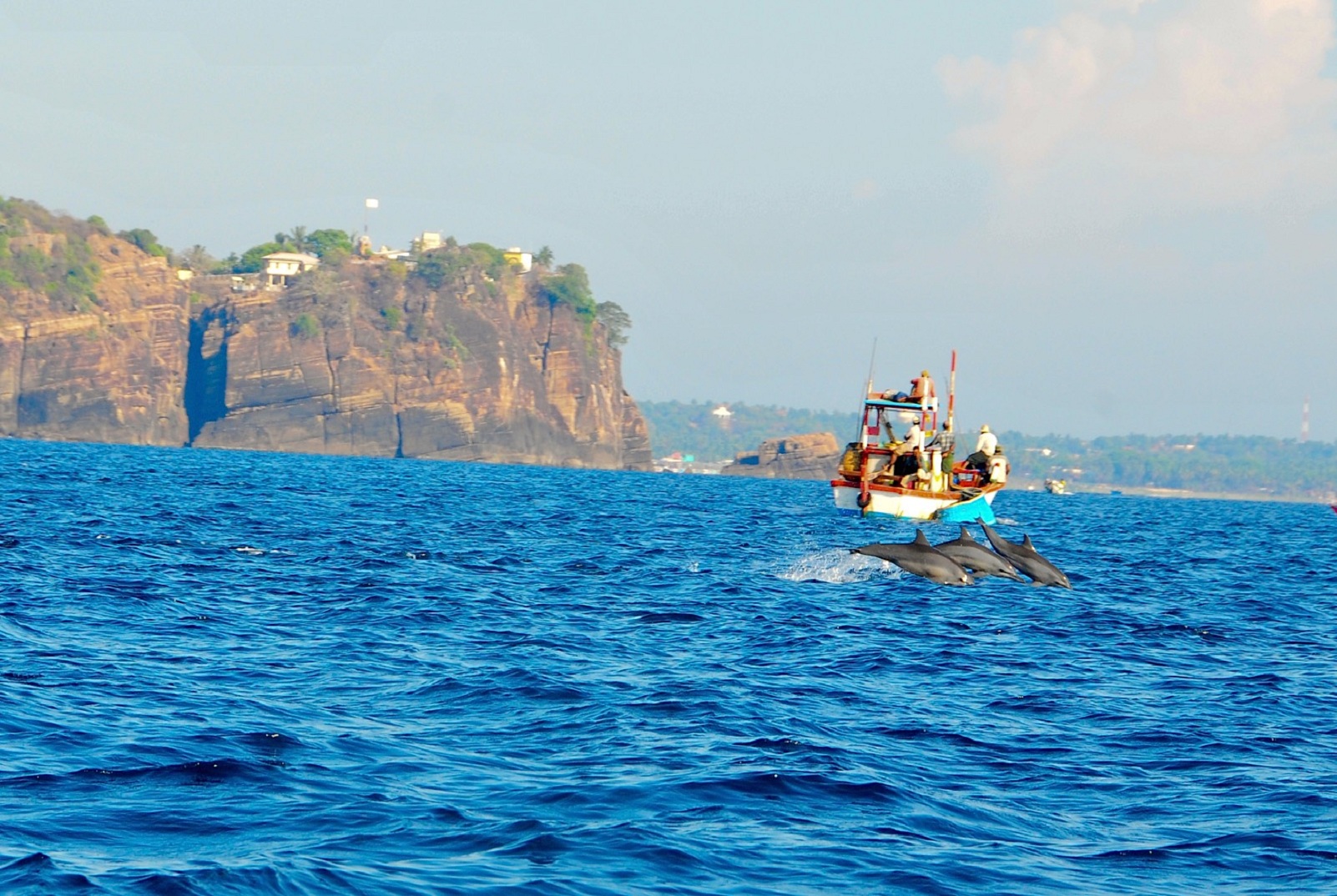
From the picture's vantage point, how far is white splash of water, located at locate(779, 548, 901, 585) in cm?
3092

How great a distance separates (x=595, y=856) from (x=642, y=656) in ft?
29.1

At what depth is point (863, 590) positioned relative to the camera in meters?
28.5

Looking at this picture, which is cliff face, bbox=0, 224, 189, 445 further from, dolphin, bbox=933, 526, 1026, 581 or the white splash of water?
dolphin, bbox=933, 526, 1026, 581

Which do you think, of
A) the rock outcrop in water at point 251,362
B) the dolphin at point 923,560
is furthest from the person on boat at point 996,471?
the rock outcrop in water at point 251,362

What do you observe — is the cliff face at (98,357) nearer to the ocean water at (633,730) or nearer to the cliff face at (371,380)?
the cliff face at (371,380)

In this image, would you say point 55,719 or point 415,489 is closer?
point 55,719

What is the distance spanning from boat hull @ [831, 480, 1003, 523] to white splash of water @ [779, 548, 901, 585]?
15868 millimetres

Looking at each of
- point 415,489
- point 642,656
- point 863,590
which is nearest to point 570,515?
point 415,489

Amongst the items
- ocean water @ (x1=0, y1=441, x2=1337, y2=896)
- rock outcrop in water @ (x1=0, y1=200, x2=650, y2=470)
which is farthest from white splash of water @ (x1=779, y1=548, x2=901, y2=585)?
rock outcrop in water @ (x1=0, y1=200, x2=650, y2=470)

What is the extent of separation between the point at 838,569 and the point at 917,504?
20.7 meters

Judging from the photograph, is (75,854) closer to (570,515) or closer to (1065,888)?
(1065,888)

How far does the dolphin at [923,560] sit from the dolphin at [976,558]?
0.16 meters

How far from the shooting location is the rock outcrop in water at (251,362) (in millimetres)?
165250

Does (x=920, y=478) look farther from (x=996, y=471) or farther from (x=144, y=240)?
(x=144, y=240)
